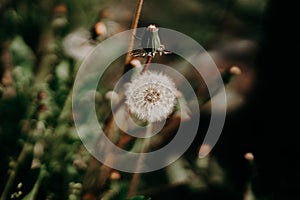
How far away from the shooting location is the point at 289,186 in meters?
0.71

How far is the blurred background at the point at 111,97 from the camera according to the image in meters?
0.58

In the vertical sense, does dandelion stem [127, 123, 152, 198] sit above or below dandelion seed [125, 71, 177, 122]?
below

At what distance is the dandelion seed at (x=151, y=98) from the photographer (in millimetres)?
585

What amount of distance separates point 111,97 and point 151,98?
2.1 inches

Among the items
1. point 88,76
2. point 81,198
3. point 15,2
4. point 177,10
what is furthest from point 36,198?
point 177,10

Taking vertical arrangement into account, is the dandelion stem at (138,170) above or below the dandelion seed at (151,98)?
below

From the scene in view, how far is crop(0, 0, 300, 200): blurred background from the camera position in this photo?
22.9 inches

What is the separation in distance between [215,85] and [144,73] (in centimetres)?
18

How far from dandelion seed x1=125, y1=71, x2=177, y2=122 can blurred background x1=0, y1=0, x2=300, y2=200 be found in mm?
39

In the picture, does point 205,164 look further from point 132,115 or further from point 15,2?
point 15,2

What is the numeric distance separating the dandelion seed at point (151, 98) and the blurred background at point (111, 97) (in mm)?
39

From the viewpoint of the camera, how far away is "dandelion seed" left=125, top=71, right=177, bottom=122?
585mm

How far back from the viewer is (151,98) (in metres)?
0.60

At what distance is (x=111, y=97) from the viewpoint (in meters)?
0.61
